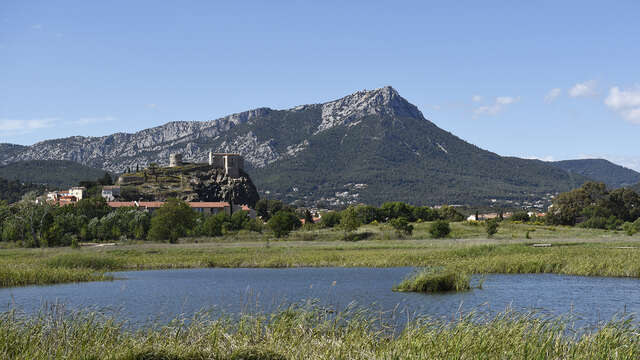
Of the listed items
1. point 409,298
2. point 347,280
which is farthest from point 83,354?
point 347,280

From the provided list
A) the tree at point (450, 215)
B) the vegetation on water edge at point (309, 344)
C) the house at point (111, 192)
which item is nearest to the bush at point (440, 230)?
the tree at point (450, 215)

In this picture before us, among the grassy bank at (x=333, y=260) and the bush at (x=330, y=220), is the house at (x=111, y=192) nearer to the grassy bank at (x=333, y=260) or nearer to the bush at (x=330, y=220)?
the bush at (x=330, y=220)

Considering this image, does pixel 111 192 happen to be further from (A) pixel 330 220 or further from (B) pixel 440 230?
(B) pixel 440 230

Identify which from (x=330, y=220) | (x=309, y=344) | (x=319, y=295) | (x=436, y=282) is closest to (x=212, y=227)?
(x=330, y=220)

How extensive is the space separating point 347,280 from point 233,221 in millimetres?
83989

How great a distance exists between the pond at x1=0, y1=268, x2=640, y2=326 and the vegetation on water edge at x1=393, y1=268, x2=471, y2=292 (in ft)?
2.81

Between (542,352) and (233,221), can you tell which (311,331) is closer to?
(542,352)

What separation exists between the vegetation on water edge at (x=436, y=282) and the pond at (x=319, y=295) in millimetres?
856

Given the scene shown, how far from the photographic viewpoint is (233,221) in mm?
123688

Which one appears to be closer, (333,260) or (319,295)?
(319,295)

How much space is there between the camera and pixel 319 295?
32656mm

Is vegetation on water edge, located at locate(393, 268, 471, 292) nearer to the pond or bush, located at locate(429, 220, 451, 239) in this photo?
the pond

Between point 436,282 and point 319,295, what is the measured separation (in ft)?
20.8

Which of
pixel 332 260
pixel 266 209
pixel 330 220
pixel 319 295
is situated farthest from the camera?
pixel 266 209
